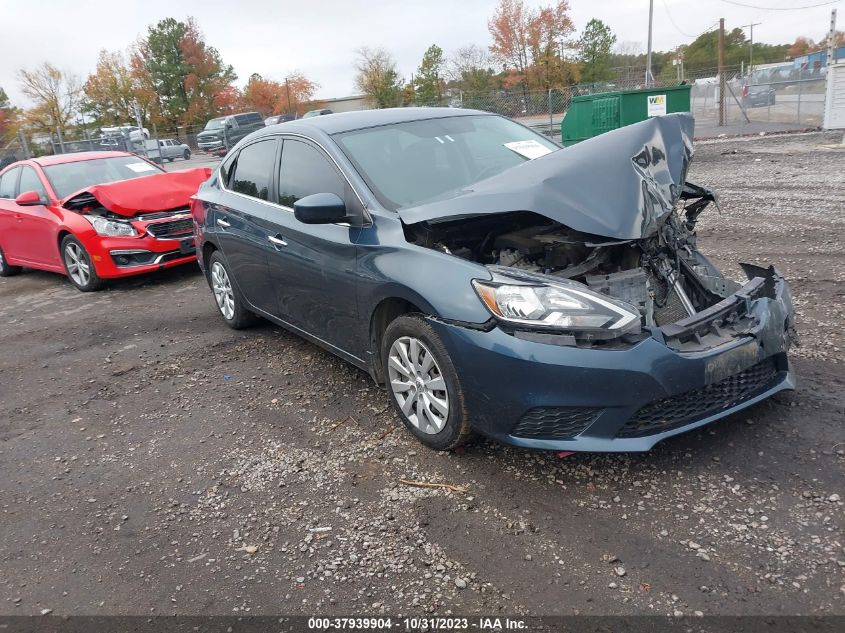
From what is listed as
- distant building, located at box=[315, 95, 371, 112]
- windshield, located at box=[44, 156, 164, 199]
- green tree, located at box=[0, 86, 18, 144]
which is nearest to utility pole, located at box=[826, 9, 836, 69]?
windshield, located at box=[44, 156, 164, 199]

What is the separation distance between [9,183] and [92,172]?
4.61 feet

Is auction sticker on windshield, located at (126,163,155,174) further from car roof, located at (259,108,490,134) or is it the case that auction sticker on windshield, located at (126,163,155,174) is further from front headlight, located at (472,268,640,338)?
front headlight, located at (472,268,640,338)

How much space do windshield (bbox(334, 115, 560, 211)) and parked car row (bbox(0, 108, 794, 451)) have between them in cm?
1

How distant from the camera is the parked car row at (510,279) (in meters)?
2.85

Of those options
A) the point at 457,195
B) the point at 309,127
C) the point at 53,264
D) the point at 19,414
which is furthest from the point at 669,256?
the point at 53,264

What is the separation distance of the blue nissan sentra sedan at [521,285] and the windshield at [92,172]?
4880 mm

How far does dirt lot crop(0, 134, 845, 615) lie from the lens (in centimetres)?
247

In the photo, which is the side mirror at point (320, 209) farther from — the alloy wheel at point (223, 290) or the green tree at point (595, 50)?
the green tree at point (595, 50)

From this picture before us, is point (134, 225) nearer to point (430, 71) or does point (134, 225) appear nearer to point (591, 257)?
point (591, 257)

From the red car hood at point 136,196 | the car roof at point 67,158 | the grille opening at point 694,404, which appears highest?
the car roof at point 67,158

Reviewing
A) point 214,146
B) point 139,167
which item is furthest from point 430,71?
point 139,167

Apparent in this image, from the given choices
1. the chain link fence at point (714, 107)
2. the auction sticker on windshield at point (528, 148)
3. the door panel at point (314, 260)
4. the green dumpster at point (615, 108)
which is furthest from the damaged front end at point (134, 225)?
the chain link fence at point (714, 107)

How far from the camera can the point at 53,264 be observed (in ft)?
27.2

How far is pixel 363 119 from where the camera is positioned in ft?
14.6
